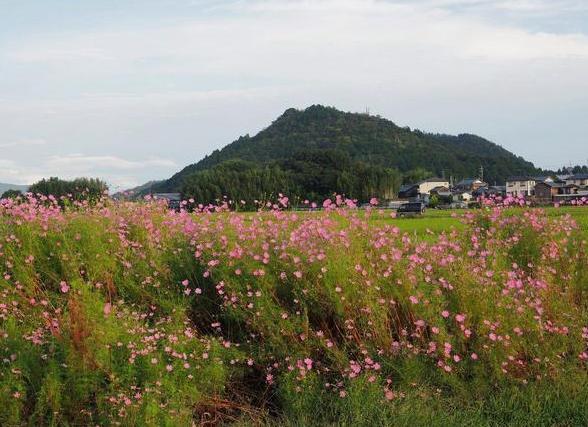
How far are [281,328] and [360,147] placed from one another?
443 ft

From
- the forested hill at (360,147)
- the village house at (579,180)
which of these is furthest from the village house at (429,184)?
the village house at (579,180)

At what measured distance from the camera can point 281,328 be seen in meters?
5.98

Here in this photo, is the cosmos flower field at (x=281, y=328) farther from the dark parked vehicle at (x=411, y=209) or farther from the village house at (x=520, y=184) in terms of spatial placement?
the village house at (x=520, y=184)

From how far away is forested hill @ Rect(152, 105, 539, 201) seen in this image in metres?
132

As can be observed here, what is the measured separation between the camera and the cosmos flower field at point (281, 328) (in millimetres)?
5121

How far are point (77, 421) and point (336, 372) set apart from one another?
2254 mm

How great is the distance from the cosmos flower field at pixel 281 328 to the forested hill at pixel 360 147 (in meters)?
115

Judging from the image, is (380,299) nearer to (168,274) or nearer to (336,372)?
(336,372)

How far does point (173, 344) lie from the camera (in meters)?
5.63

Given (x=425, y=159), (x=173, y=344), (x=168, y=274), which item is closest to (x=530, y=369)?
(x=173, y=344)

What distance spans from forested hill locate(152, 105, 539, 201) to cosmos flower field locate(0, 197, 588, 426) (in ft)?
379

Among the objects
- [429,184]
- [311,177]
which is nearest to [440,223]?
[311,177]

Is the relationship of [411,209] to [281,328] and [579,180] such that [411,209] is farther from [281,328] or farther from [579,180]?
[579,180]

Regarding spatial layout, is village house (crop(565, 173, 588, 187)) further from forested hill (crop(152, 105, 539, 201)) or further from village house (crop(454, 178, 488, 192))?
forested hill (crop(152, 105, 539, 201))
